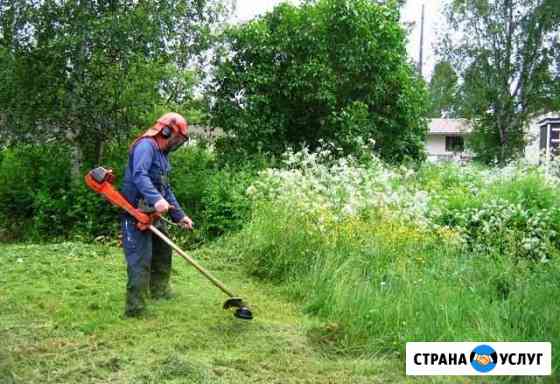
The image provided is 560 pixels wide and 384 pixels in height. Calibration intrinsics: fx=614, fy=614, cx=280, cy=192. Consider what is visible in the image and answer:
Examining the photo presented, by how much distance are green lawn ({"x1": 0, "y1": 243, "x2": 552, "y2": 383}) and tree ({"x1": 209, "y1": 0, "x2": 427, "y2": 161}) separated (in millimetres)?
5667

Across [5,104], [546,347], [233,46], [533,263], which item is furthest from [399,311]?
[233,46]

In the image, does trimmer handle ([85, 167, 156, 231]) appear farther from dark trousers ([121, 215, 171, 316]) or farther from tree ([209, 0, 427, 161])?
tree ([209, 0, 427, 161])

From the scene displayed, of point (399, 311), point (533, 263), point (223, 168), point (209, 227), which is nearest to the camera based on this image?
point (399, 311)

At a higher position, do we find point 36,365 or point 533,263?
point 533,263

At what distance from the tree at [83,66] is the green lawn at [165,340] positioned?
3.65 m

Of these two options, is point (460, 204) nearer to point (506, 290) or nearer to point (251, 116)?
point (506, 290)

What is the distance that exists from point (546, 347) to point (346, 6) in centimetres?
918

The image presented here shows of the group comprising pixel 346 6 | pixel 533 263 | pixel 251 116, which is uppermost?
pixel 346 6

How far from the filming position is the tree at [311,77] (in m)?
11.5

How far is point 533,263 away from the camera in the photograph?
5.54 m

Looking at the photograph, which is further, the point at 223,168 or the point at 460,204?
the point at 223,168

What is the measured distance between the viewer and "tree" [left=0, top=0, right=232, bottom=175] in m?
9.02

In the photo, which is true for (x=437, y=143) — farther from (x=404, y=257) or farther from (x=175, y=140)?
(x=175, y=140)
